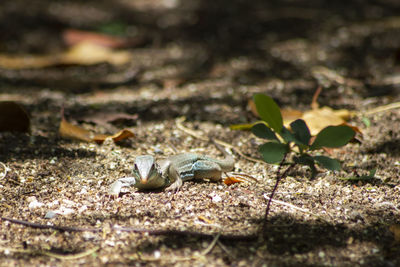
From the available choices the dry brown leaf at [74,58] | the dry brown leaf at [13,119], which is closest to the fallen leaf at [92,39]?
the dry brown leaf at [74,58]

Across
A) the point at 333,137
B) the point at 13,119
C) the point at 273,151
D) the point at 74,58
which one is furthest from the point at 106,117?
the point at 74,58

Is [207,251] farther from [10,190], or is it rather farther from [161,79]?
[161,79]

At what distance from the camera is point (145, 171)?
9.66 ft

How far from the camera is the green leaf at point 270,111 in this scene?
2.77 metres

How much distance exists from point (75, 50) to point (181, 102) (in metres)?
2.53

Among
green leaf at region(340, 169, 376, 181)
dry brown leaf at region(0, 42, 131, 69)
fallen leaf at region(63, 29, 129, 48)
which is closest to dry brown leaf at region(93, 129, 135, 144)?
green leaf at region(340, 169, 376, 181)

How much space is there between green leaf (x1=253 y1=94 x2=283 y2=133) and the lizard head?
2.62 feet

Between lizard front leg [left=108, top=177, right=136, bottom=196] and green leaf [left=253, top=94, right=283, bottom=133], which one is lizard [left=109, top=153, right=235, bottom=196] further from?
green leaf [left=253, top=94, right=283, bottom=133]

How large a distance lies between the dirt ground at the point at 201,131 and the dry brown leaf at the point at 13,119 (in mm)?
77

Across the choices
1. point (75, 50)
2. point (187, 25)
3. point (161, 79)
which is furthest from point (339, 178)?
point (187, 25)

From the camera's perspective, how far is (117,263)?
2.19 meters

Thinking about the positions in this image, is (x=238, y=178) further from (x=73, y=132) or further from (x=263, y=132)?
(x=73, y=132)

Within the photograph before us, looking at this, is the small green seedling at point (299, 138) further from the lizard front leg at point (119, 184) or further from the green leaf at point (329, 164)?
the lizard front leg at point (119, 184)

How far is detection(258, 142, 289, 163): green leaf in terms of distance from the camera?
2.71 metres
